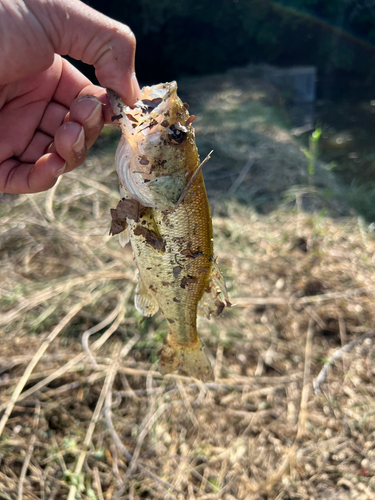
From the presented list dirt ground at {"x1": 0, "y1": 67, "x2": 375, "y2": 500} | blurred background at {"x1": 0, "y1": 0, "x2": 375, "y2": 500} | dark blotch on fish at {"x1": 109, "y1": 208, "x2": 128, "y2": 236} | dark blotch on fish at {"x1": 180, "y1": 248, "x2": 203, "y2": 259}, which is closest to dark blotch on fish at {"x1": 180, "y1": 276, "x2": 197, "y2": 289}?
dark blotch on fish at {"x1": 180, "y1": 248, "x2": 203, "y2": 259}

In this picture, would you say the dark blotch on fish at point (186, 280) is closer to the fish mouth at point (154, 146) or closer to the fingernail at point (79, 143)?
the fish mouth at point (154, 146)

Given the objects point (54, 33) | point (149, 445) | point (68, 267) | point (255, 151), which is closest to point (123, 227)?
point (54, 33)

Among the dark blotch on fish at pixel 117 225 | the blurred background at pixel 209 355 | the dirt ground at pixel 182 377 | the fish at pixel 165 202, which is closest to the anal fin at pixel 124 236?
the fish at pixel 165 202

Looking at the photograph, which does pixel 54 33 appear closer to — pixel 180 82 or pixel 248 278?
pixel 248 278

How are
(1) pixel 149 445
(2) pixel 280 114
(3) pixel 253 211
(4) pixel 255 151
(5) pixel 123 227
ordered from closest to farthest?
(5) pixel 123 227 → (1) pixel 149 445 → (3) pixel 253 211 → (4) pixel 255 151 → (2) pixel 280 114

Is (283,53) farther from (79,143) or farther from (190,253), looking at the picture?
(190,253)

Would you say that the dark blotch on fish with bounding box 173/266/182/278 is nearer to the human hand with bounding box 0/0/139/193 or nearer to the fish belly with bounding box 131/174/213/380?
the fish belly with bounding box 131/174/213/380
